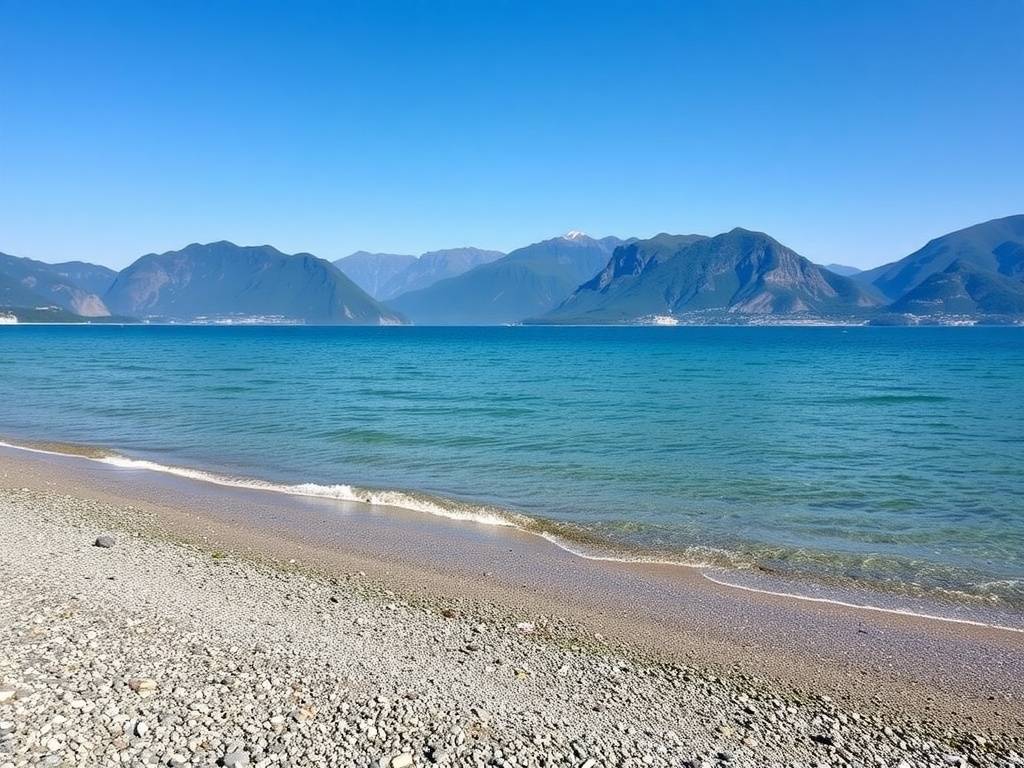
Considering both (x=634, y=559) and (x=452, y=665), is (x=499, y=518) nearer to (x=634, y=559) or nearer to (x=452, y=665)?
(x=634, y=559)

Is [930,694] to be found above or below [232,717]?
below

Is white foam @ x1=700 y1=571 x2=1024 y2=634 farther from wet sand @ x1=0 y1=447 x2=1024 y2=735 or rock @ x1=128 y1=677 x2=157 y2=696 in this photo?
rock @ x1=128 y1=677 x2=157 y2=696

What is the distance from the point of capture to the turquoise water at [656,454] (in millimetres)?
16094

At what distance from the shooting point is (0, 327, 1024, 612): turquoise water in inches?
634

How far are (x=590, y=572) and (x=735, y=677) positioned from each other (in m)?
4.85

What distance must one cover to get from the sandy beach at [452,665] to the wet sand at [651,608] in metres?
0.05

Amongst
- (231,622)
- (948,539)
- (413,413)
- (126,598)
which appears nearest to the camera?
(231,622)

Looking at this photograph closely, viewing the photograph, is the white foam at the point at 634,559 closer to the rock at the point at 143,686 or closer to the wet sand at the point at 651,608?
the wet sand at the point at 651,608

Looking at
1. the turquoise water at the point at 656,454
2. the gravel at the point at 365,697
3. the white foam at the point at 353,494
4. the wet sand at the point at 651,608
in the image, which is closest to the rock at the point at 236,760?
the gravel at the point at 365,697

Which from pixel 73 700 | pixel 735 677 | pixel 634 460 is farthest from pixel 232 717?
pixel 634 460

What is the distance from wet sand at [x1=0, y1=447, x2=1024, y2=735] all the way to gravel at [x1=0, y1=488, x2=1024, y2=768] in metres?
0.59

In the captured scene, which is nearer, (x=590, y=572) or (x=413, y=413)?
(x=590, y=572)

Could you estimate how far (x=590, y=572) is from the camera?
13.9 m

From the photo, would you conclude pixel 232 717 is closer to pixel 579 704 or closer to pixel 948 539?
pixel 579 704
